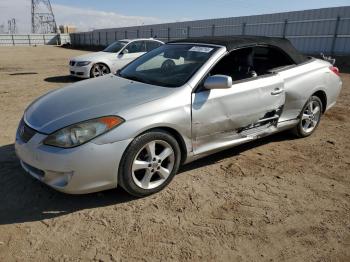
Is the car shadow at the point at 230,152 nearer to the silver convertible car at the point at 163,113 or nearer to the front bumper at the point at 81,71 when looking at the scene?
the silver convertible car at the point at 163,113

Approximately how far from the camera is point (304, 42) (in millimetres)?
19328

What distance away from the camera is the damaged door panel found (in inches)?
154

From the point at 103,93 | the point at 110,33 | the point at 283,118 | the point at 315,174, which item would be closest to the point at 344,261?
the point at 315,174

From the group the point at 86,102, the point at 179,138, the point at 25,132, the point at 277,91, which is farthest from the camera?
the point at 277,91

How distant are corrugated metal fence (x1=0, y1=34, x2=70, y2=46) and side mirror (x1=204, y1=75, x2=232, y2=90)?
5973 cm

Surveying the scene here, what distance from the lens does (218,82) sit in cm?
381

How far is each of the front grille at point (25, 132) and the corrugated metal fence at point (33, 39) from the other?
194 ft

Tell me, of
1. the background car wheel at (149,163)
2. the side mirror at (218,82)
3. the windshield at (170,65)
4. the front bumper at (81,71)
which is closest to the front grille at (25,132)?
the background car wheel at (149,163)

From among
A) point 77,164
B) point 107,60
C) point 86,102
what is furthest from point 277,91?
point 107,60

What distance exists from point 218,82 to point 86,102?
143cm

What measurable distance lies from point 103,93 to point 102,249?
5.79 ft

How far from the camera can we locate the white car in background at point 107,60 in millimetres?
11578

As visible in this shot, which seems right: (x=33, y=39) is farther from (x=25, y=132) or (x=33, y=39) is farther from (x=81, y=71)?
(x=25, y=132)

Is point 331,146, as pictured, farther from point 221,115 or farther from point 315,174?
point 221,115
